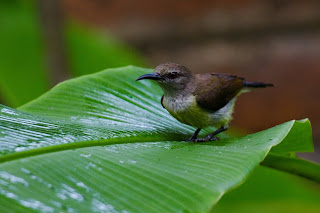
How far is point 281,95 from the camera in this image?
247cm

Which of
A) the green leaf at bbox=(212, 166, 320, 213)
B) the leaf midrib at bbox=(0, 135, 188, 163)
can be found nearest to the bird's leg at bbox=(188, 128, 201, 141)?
the leaf midrib at bbox=(0, 135, 188, 163)

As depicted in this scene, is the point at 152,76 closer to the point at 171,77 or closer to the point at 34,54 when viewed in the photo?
the point at 171,77

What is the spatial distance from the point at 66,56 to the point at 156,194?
1.45 m

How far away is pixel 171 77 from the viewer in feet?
5.02

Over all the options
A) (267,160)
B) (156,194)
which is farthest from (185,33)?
(156,194)

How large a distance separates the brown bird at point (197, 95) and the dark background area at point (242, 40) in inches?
31.7

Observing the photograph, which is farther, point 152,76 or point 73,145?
point 152,76

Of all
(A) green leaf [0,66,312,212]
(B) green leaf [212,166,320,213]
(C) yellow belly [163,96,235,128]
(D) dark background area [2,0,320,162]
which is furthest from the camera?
(D) dark background area [2,0,320,162]

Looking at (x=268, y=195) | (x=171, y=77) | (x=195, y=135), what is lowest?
(x=268, y=195)

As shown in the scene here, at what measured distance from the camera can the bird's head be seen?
4.85 ft

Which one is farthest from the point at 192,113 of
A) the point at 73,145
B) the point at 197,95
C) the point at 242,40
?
the point at 242,40

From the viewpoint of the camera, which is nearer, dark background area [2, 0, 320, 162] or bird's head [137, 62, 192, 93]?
bird's head [137, 62, 192, 93]

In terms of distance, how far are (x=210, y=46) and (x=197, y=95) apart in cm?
101

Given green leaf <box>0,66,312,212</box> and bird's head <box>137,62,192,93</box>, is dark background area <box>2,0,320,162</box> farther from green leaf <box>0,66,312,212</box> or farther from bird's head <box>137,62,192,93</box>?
green leaf <box>0,66,312,212</box>
